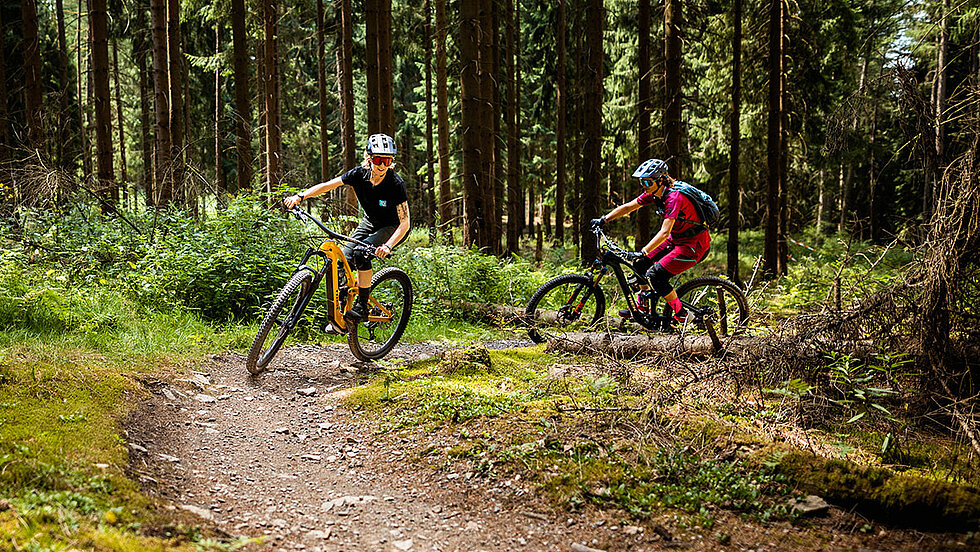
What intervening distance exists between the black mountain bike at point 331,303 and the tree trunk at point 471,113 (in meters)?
5.49

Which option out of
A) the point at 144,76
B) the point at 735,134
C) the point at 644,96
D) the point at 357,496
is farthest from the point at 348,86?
the point at 357,496

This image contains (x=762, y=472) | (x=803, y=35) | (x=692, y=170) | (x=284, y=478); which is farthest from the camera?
(x=692, y=170)

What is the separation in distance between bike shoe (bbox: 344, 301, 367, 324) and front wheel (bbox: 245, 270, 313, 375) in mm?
555

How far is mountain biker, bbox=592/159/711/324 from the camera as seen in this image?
7.65m

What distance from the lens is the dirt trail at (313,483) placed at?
11.7 ft

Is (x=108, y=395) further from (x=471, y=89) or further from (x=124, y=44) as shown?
(x=124, y=44)

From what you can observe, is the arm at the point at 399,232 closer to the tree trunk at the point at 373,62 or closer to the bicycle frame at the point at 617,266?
the bicycle frame at the point at 617,266

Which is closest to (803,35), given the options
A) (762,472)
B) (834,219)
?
(762,472)

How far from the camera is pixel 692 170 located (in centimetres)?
2428

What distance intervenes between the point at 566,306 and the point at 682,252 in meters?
1.69

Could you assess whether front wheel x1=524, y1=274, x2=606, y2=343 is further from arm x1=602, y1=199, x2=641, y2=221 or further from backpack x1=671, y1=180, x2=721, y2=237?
backpack x1=671, y1=180, x2=721, y2=237

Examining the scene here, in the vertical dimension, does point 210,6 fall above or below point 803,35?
above

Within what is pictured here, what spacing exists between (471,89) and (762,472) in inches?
416

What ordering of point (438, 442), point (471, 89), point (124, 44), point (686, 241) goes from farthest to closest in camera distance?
point (124, 44)
point (471, 89)
point (686, 241)
point (438, 442)
